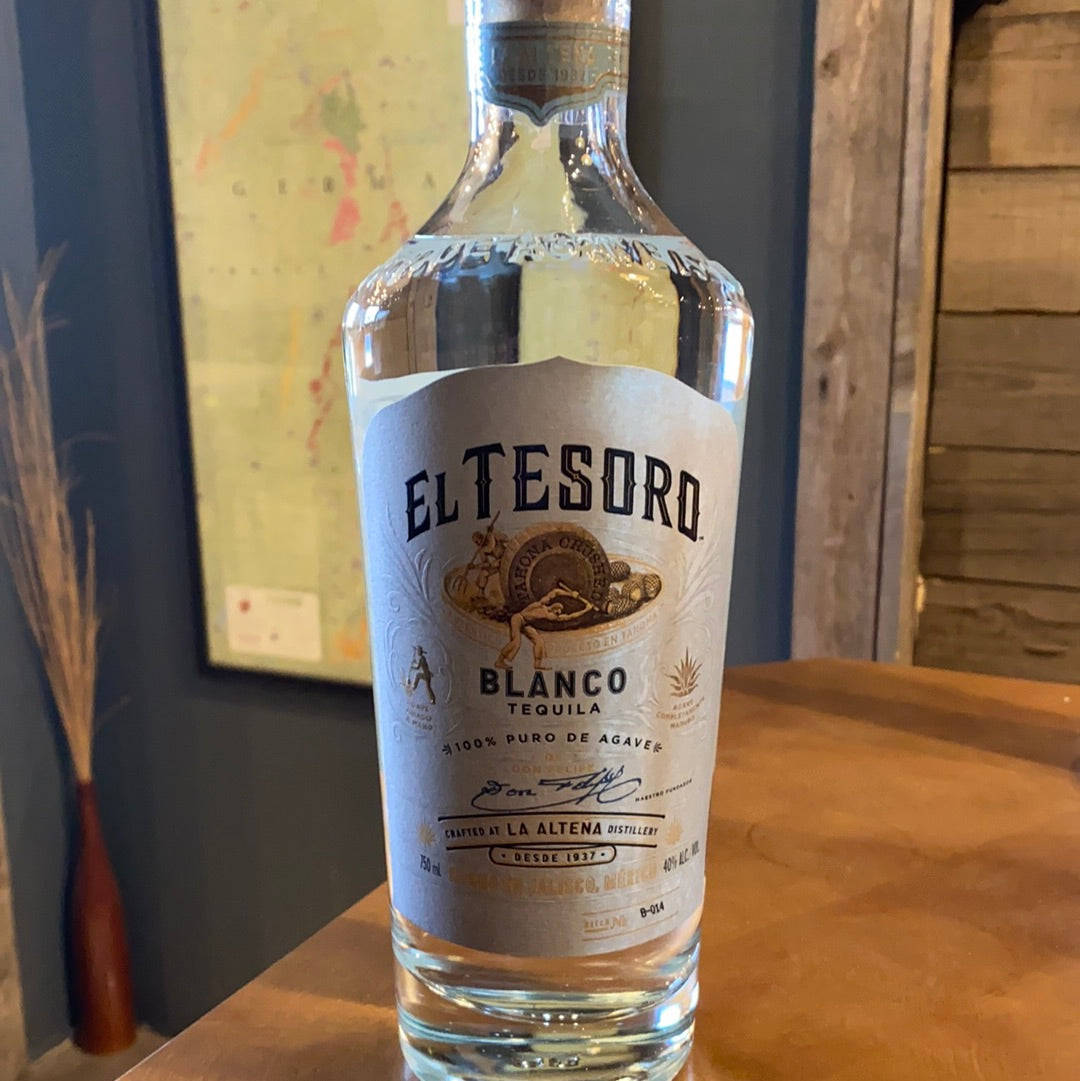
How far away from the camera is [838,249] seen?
103 cm

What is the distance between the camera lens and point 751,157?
1.07m

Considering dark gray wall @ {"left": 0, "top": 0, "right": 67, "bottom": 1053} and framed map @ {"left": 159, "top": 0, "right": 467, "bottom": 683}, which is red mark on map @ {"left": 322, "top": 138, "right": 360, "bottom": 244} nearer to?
framed map @ {"left": 159, "top": 0, "right": 467, "bottom": 683}

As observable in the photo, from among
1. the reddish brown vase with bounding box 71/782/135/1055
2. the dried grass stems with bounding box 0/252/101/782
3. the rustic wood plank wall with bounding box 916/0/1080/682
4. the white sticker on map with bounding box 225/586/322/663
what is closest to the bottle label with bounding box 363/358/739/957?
the rustic wood plank wall with bounding box 916/0/1080/682

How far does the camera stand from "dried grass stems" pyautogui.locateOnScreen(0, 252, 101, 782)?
1.35m

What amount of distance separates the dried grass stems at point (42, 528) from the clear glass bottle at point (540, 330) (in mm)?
1082

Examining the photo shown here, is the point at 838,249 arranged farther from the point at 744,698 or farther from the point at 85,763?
the point at 85,763

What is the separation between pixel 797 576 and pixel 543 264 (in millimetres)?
770

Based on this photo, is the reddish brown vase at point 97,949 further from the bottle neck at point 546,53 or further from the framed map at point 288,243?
the bottle neck at point 546,53

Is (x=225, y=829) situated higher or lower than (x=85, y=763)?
lower

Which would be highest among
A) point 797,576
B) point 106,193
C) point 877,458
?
point 106,193

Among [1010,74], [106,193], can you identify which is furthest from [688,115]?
[106,193]
